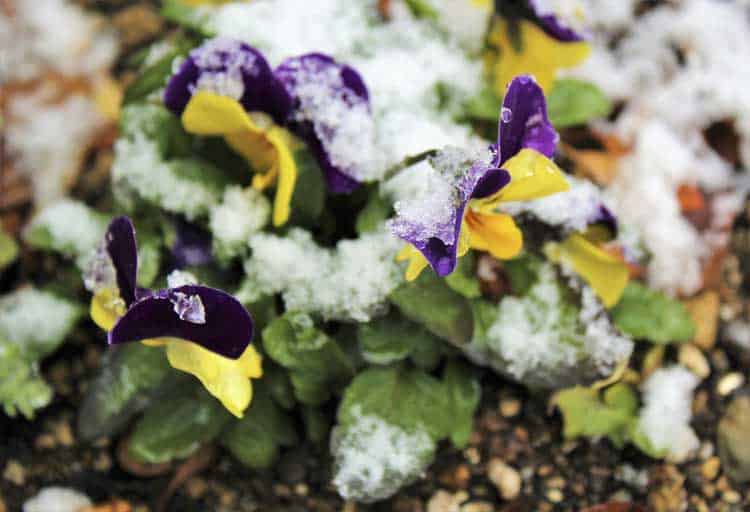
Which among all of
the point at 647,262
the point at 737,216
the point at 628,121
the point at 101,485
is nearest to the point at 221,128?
the point at 101,485

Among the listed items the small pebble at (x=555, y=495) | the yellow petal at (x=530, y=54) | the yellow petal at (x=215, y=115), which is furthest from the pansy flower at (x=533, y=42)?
the small pebble at (x=555, y=495)

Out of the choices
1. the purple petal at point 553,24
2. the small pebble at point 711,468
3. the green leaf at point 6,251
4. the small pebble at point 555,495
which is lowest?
the green leaf at point 6,251

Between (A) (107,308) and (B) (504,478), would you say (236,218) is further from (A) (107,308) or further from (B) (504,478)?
(B) (504,478)

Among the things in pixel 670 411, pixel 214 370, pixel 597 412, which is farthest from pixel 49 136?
pixel 670 411

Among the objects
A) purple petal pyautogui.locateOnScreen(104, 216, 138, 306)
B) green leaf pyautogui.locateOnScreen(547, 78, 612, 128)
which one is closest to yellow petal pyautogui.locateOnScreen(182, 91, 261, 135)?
purple petal pyautogui.locateOnScreen(104, 216, 138, 306)

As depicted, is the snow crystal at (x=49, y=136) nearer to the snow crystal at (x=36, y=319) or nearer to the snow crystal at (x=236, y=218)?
the snow crystal at (x=36, y=319)

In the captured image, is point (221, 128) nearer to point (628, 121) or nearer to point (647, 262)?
point (647, 262)

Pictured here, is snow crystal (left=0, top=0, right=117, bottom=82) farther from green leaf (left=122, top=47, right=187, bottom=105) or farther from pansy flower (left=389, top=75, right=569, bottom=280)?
pansy flower (left=389, top=75, right=569, bottom=280)
